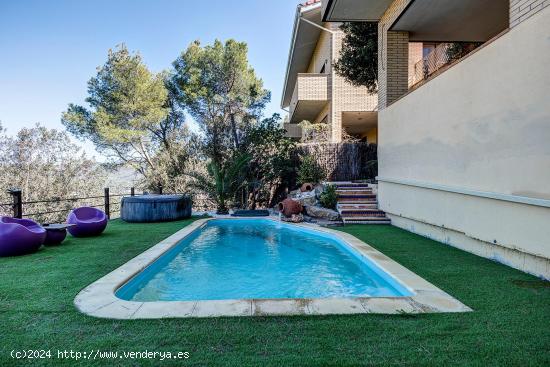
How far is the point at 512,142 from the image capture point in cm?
427

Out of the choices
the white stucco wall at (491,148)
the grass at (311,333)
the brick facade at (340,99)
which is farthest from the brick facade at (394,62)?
the grass at (311,333)

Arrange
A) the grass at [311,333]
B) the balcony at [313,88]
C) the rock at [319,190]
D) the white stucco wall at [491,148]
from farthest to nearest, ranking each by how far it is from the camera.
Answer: the balcony at [313,88] < the rock at [319,190] < the white stucco wall at [491,148] < the grass at [311,333]

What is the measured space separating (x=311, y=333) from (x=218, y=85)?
1677 cm

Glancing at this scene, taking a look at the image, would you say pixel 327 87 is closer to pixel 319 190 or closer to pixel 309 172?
pixel 309 172

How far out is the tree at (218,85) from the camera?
52.5 ft

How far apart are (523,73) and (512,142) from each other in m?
0.92

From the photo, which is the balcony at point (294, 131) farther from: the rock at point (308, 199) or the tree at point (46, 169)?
the tree at point (46, 169)

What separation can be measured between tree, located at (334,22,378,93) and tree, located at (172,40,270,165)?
578 cm

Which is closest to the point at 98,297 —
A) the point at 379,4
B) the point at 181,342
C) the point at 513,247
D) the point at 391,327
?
the point at 181,342

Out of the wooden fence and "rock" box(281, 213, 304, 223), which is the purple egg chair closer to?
"rock" box(281, 213, 304, 223)

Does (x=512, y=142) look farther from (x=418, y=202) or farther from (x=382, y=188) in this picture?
(x=382, y=188)

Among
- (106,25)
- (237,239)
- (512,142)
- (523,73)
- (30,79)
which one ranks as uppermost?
(106,25)

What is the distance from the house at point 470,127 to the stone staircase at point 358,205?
→ 0.39 m

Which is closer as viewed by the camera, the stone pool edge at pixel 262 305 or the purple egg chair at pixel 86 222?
the stone pool edge at pixel 262 305
